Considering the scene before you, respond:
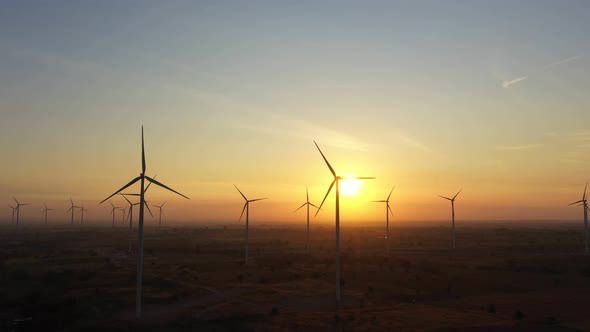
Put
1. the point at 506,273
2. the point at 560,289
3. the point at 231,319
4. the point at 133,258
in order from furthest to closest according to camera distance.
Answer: the point at 133,258
the point at 506,273
the point at 560,289
the point at 231,319

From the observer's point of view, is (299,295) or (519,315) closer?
(519,315)

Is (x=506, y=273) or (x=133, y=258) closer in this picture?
(x=506, y=273)

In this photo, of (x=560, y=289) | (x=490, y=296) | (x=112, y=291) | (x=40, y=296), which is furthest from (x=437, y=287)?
(x=40, y=296)

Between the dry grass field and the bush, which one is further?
the bush

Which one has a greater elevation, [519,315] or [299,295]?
[519,315]

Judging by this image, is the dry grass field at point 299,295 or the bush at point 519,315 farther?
the bush at point 519,315

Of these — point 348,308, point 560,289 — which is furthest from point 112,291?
point 560,289

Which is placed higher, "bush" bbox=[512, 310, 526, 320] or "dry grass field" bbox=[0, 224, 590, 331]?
"bush" bbox=[512, 310, 526, 320]

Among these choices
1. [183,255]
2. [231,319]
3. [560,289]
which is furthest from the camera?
[183,255]

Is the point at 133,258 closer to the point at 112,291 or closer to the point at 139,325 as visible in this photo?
the point at 112,291

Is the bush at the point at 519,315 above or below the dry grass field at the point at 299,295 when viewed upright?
above
